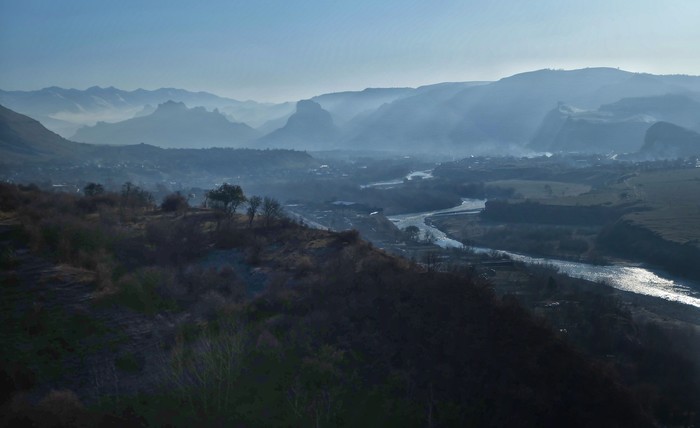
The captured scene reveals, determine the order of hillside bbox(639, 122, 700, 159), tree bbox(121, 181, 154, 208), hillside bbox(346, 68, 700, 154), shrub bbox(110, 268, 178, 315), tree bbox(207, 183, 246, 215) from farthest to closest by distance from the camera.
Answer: hillside bbox(346, 68, 700, 154) → hillside bbox(639, 122, 700, 159) → tree bbox(121, 181, 154, 208) → tree bbox(207, 183, 246, 215) → shrub bbox(110, 268, 178, 315)

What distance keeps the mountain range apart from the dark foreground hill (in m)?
67.9

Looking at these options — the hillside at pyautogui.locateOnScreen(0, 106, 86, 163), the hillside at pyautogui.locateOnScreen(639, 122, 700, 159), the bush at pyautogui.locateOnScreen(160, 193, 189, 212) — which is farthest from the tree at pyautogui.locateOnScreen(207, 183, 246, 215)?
the hillside at pyautogui.locateOnScreen(639, 122, 700, 159)

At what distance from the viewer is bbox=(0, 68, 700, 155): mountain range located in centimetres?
7812

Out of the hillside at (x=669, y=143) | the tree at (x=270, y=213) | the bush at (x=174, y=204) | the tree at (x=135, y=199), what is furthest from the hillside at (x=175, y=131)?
the tree at (x=270, y=213)

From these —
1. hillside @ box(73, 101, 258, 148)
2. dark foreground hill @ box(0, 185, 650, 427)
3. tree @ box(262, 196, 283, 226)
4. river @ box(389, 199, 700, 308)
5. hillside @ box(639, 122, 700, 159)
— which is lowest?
river @ box(389, 199, 700, 308)

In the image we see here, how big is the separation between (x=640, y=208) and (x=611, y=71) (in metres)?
98.4

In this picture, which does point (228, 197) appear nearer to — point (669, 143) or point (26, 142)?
point (26, 142)

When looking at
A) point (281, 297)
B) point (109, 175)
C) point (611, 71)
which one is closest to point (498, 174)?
point (109, 175)

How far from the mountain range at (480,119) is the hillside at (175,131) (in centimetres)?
17

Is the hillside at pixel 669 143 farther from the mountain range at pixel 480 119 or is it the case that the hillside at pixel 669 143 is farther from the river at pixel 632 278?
the river at pixel 632 278

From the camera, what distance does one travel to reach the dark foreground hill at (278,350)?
638 centimetres

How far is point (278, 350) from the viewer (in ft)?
24.6

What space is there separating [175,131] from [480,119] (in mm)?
46721

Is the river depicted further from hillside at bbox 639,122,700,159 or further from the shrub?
hillside at bbox 639,122,700,159
